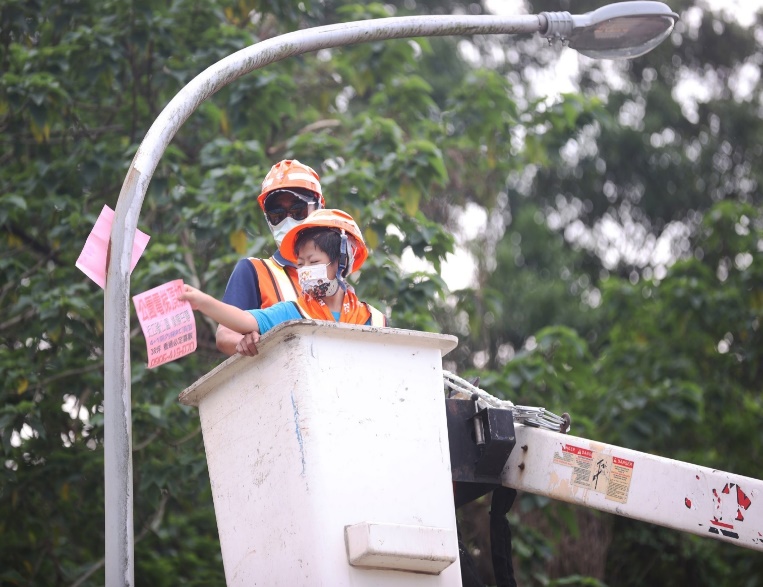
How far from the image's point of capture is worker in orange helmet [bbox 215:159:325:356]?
4099 mm

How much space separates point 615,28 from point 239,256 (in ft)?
9.17

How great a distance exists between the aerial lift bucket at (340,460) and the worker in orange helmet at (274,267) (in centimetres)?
21

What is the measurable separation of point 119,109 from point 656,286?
6.09 meters

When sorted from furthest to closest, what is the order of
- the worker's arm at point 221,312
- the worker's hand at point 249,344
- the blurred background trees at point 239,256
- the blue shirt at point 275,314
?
the blurred background trees at point 239,256
the blue shirt at point 275,314
the worker's arm at point 221,312
the worker's hand at point 249,344

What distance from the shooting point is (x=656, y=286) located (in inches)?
481

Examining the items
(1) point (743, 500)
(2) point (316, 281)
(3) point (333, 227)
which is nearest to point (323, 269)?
(2) point (316, 281)

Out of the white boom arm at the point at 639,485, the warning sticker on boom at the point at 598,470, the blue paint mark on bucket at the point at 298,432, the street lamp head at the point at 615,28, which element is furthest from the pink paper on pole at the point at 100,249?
the street lamp head at the point at 615,28

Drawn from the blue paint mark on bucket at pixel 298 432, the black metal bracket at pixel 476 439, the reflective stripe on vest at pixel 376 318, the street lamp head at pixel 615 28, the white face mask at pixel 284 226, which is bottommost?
the black metal bracket at pixel 476 439

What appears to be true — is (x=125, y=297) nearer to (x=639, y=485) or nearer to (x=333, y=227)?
(x=333, y=227)

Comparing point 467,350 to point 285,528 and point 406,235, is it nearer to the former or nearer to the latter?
point 406,235

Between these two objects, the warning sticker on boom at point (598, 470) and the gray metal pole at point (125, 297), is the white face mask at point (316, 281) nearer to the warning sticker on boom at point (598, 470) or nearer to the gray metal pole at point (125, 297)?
the gray metal pole at point (125, 297)

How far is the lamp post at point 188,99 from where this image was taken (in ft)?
12.4

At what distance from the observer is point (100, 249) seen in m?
4.11

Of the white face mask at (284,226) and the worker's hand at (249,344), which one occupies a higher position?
the white face mask at (284,226)
